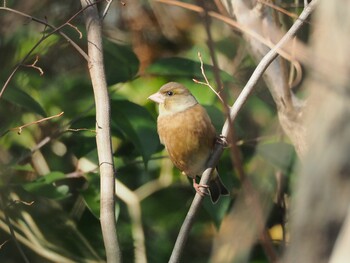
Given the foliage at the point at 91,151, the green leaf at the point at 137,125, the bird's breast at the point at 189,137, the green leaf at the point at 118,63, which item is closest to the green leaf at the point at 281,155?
the foliage at the point at 91,151

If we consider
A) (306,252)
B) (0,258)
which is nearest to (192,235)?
(0,258)

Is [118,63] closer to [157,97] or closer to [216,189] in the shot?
[157,97]

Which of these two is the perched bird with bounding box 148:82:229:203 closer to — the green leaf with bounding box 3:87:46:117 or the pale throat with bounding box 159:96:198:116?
the pale throat with bounding box 159:96:198:116

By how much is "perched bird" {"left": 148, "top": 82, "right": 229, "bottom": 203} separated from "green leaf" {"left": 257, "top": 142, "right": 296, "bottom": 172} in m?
0.28

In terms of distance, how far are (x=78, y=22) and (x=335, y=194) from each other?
3770 millimetres

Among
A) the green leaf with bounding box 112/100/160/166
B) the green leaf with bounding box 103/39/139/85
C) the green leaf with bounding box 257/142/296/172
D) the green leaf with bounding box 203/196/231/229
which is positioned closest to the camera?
the green leaf with bounding box 257/142/296/172

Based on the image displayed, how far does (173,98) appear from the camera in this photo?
13.1ft

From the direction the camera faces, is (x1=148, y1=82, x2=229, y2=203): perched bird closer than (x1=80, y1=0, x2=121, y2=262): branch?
No

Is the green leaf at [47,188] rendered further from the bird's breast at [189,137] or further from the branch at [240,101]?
the branch at [240,101]

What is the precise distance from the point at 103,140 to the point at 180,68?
1745 mm

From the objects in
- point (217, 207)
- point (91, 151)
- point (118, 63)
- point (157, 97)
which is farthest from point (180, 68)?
point (217, 207)

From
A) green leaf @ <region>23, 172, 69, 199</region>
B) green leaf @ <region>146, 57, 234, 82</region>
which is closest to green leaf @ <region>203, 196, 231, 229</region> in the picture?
green leaf @ <region>146, 57, 234, 82</region>

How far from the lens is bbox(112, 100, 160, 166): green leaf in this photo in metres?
3.91

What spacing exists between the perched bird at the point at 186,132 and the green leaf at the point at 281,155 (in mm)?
282
